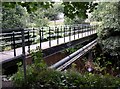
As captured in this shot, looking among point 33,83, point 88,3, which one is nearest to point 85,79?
point 33,83

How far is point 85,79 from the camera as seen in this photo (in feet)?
10.7

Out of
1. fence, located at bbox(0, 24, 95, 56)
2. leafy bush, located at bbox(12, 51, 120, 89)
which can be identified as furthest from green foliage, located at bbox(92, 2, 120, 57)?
leafy bush, located at bbox(12, 51, 120, 89)

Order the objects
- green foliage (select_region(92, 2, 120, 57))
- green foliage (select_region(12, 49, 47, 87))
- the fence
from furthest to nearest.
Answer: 1. green foliage (select_region(92, 2, 120, 57))
2. the fence
3. green foliage (select_region(12, 49, 47, 87))

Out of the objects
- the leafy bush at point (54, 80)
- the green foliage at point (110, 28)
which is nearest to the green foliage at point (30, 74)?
the leafy bush at point (54, 80)

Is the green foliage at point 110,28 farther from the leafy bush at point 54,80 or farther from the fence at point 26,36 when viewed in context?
the leafy bush at point 54,80

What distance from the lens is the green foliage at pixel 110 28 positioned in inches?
682

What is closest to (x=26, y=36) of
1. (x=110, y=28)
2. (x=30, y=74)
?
(x=30, y=74)

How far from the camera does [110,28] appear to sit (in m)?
18.0

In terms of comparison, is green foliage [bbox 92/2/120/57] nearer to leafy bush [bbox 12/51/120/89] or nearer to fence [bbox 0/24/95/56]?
fence [bbox 0/24/95/56]

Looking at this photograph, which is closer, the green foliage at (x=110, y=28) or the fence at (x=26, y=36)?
the fence at (x=26, y=36)

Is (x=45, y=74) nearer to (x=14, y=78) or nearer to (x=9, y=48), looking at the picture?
(x=14, y=78)

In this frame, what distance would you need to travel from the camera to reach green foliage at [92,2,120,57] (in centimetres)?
1733

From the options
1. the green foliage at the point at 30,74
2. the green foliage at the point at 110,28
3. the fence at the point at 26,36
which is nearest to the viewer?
the green foliage at the point at 30,74

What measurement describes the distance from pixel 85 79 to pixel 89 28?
888 inches
